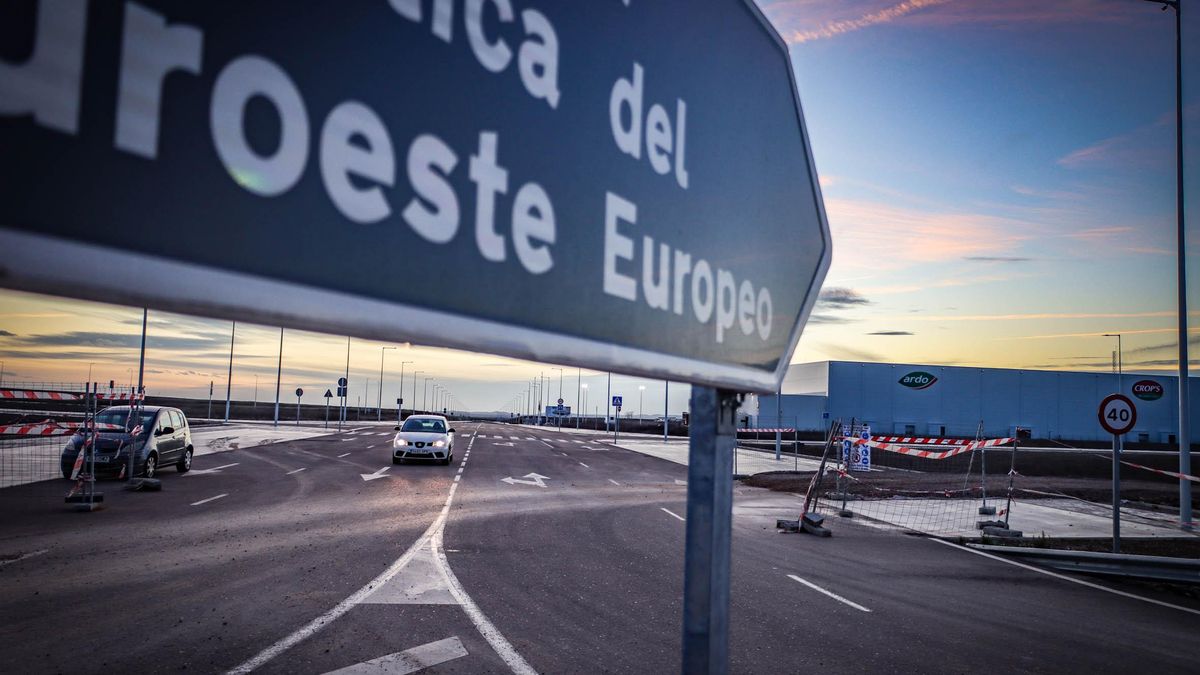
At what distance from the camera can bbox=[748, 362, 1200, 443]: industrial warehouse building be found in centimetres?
6353

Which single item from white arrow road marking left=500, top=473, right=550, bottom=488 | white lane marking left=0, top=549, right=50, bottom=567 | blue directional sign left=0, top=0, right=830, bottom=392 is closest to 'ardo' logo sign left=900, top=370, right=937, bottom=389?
white arrow road marking left=500, top=473, right=550, bottom=488

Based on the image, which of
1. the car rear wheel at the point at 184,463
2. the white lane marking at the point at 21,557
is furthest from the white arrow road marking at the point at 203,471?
the white lane marking at the point at 21,557

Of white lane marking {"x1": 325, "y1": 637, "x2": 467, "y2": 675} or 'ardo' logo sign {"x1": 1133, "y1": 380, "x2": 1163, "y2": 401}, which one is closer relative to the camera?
white lane marking {"x1": 325, "y1": 637, "x2": 467, "y2": 675}

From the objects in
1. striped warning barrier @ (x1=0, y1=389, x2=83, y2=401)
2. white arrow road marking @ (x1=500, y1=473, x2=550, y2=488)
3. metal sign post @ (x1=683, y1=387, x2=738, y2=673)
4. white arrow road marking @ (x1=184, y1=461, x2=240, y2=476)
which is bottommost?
white arrow road marking @ (x1=184, y1=461, x2=240, y2=476)

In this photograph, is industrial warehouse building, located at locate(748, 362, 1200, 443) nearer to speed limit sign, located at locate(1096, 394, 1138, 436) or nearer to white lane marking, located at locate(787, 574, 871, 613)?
speed limit sign, located at locate(1096, 394, 1138, 436)

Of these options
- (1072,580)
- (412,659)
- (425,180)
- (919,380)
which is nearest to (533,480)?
(1072,580)

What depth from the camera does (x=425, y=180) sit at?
3.01ft

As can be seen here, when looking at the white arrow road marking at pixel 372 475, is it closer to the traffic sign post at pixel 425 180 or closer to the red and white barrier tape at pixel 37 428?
the red and white barrier tape at pixel 37 428

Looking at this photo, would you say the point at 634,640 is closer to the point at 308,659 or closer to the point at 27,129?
the point at 308,659

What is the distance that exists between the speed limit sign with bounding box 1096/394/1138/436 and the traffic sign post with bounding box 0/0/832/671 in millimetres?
13501

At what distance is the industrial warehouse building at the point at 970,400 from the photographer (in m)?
63.5

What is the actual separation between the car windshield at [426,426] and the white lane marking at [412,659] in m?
17.8

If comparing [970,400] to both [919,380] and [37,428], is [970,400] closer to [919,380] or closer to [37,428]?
[919,380]

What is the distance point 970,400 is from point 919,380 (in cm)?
779
